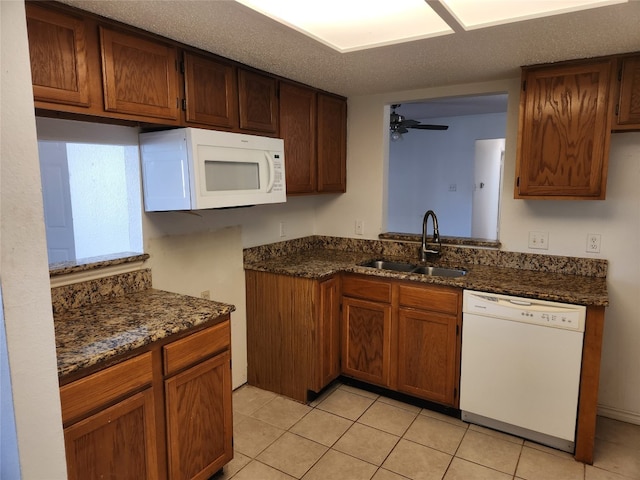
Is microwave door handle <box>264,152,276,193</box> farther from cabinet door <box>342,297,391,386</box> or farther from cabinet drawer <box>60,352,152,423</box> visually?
cabinet drawer <box>60,352,152,423</box>

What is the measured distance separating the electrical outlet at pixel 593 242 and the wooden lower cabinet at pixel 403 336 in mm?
842

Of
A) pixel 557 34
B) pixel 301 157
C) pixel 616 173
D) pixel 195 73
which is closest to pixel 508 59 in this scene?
pixel 557 34

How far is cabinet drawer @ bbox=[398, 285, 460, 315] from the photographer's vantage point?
8.14 feet

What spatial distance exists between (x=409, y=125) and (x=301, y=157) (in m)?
1.62

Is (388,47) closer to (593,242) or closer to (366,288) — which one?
(366,288)

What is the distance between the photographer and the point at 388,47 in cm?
205

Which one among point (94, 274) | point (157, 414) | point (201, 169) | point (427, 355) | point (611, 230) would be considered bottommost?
point (427, 355)

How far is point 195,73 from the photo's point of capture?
208 centimetres

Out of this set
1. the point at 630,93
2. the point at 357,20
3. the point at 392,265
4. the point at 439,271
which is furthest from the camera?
the point at 392,265

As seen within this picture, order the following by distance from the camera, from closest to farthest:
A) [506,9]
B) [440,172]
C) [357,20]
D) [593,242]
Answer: [506,9] < [357,20] < [593,242] < [440,172]

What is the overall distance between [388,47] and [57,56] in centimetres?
140

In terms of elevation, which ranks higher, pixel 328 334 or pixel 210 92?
pixel 210 92

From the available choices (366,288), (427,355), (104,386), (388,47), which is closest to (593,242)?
(427,355)

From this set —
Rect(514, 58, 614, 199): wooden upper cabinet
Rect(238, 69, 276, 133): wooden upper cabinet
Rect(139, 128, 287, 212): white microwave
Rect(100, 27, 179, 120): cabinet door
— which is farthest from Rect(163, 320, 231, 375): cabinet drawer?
Rect(514, 58, 614, 199): wooden upper cabinet
